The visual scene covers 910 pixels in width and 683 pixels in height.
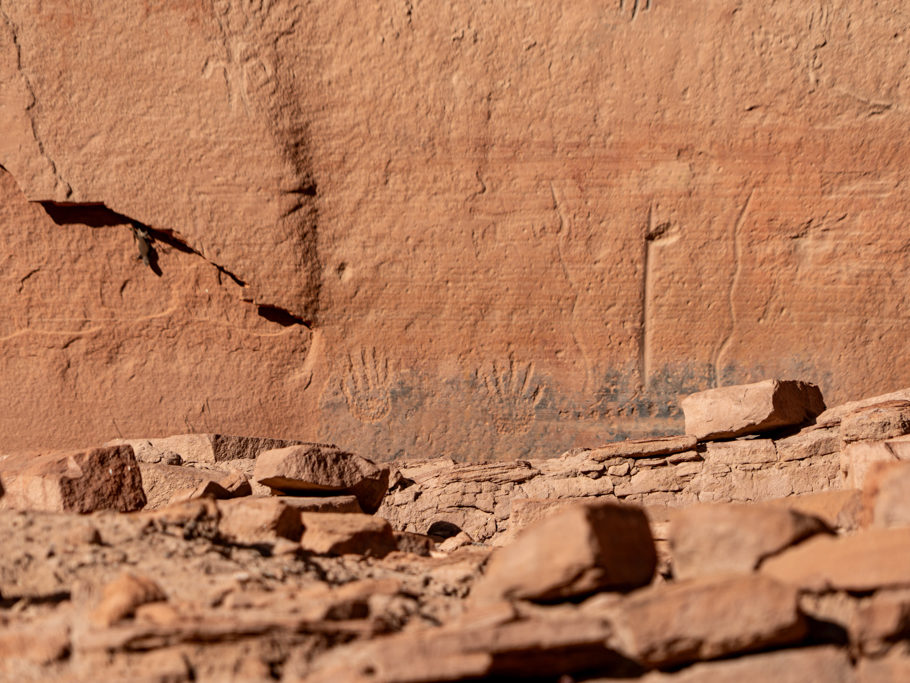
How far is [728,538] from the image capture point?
229cm

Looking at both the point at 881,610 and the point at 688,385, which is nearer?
the point at 881,610

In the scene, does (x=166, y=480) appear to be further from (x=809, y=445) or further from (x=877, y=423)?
(x=877, y=423)

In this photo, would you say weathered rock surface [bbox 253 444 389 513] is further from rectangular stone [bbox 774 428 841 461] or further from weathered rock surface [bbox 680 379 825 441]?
rectangular stone [bbox 774 428 841 461]

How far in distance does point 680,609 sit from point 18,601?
1579 millimetres

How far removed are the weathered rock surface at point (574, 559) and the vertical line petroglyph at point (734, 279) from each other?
325 centimetres

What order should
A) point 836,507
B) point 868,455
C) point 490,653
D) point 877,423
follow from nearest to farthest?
1. point 490,653
2. point 836,507
3. point 868,455
4. point 877,423

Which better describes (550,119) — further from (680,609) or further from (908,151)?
(680,609)

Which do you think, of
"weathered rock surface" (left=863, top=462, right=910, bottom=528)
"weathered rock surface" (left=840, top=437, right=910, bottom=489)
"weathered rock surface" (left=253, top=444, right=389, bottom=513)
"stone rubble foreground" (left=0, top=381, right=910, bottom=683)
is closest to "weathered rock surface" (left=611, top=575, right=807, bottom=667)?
"stone rubble foreground" (left=0, top=381, right=910, bottom=683)

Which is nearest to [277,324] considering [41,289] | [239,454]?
[239,454]

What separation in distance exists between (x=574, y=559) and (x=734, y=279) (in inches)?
140

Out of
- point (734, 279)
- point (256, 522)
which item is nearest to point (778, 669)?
point (256, 522)

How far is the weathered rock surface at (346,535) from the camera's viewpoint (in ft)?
10.3

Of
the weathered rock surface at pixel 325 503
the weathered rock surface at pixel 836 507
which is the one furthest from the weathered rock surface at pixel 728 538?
the weathered rock surface at pixel 325 503

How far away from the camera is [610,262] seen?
18.0 feet
